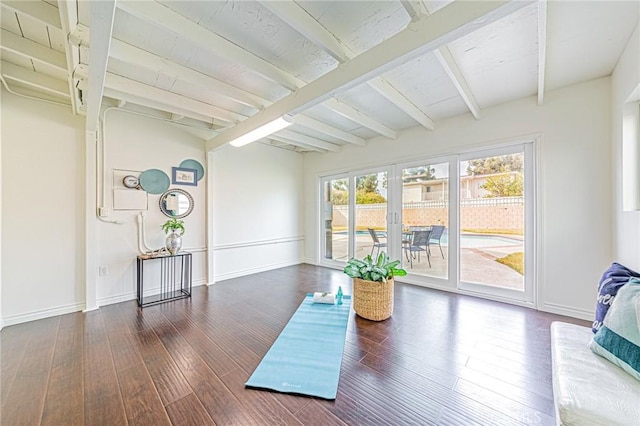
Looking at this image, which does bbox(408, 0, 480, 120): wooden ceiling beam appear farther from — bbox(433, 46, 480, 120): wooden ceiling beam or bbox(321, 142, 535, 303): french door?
bbox(321, 142, 535, 303): french door

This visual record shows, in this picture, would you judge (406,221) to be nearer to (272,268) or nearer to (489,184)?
(489,184)

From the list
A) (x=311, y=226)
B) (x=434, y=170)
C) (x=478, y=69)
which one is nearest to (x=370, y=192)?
(x=434, y=170)

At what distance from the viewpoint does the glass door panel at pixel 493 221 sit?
3180 mm

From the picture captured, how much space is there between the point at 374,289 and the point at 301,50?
2.45 meters

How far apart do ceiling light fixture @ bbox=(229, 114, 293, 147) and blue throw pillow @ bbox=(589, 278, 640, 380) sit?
2.95 metres

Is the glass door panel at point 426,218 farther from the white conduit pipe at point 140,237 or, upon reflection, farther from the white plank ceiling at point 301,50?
the white conduit pipe at point 140,237

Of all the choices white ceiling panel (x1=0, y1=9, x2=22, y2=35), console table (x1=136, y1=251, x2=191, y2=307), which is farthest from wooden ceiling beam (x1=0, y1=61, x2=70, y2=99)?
console table (x1=136, y1=251, x2=191, y2=307)

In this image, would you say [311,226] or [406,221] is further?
[311,226]

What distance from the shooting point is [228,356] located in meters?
2.07

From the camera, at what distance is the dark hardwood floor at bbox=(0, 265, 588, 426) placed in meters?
1.47

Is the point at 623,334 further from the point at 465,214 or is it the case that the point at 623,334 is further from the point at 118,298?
the point at 118,298

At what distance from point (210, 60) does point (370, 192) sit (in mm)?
3395

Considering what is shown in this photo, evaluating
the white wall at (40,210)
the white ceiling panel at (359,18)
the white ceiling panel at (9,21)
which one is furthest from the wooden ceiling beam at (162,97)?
the white ceiling panel at (359,18)

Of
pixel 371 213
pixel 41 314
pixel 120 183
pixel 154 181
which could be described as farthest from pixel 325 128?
pixel 41 314
